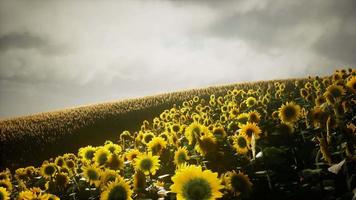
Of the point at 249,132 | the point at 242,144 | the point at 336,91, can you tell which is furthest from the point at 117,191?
the point at 336,91

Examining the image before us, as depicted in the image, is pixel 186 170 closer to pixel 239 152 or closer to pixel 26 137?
pixel 239 152

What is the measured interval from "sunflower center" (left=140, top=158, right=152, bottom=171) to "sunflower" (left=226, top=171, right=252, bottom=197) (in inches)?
67.1

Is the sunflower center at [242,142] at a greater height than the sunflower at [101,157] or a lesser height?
greater

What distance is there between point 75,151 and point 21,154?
315 cm

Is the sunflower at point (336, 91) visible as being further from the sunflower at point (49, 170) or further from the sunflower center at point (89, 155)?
the sunflower at point (49, 170)

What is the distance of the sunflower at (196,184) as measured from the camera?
11.2ft

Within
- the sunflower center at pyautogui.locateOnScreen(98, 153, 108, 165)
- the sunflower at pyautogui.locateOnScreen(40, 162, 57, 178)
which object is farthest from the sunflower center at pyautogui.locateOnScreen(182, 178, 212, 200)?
the sunflower at pyautogui.locateOnScreen(40, 162, 57, 178)

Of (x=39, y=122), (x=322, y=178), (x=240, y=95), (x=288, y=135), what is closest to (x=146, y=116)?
(x=39, y=122)

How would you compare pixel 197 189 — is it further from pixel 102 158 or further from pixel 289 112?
pixel 289 112

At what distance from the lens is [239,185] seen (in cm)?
418

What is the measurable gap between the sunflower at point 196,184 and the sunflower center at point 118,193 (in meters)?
1.09

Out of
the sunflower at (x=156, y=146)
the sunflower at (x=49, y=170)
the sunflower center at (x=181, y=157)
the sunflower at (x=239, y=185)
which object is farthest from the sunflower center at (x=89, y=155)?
the sunflower at (x=239, y=185)

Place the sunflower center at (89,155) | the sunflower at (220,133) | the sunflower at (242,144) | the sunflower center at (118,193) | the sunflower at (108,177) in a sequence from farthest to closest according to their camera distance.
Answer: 1. the sunflower center at (89,155)
2. the sunflower at (220,133)
3. the sunflower at (242,144)
4. the sunflower at (108,177)
5. the sunflower center at (118,193)

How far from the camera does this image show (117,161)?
19.7 ft
